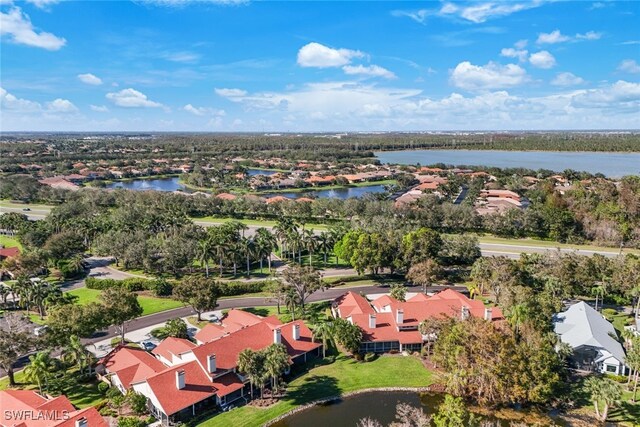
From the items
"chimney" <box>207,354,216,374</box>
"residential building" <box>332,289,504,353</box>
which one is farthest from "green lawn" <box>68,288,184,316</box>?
"chimney" <box>207,354,216,374</box>

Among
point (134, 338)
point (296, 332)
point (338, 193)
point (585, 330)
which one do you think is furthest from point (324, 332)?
point (338, 193)

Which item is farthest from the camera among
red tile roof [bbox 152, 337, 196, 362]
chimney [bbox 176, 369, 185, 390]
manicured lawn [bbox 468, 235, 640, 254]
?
manicured lawn [bbox 468, 235, 640, 254]

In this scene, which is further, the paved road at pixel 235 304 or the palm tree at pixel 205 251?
the palm tree at pixel 205 251

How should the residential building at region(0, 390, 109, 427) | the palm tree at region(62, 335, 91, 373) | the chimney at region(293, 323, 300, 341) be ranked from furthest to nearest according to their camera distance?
the chimney at region(293, 323, 300, 341) < the palm tree at region(62, 335, 91, 373) < the residential building at region(0, 390, 109, 427)

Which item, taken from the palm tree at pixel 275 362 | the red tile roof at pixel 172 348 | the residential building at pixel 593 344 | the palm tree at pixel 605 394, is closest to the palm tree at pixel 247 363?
the palm tree at pixel 275 362

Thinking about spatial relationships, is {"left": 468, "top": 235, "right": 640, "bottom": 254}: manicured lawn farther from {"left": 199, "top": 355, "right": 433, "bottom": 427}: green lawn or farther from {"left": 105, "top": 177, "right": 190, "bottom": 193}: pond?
{"left": 105, "top": 177, "right": 190, "bottom": 193}: pond

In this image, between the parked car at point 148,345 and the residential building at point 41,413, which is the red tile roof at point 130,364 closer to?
the parked car at point 148,345

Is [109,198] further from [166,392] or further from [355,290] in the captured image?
[166,392]
